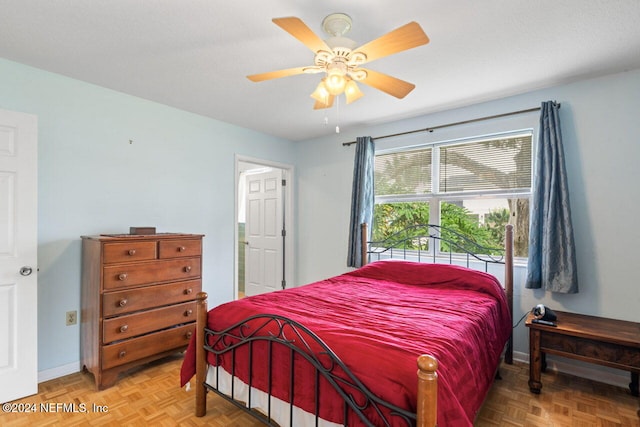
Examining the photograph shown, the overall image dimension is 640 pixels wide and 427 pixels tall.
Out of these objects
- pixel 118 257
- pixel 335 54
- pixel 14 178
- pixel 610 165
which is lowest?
pixel 118 257

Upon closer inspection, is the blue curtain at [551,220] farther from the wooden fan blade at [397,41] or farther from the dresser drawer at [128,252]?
the dresser drawer at [128,252]

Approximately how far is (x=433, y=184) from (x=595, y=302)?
1692 millimetres

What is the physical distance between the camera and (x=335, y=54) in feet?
5.61

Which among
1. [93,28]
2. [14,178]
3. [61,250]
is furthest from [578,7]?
[61,250]

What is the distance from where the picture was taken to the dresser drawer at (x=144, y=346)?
2402 millimetres

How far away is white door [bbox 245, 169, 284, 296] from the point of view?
15.3 ft

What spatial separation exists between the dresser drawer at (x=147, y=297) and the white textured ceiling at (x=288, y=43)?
1736 mm

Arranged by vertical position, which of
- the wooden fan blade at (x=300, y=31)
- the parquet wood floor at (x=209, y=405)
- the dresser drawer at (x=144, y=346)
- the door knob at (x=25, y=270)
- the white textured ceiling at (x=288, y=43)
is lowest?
the parquet wood floor at (x=209, y=405)

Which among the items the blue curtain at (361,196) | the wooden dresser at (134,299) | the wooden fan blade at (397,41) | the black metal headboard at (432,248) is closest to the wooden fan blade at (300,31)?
the wooden fan blade at (397,41)

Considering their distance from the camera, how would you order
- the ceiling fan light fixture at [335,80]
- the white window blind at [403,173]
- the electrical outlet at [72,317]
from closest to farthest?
the ceiling fan light fixture at [335,80] → the electrical outlet at [72,317] → the white window blind at [403,173]

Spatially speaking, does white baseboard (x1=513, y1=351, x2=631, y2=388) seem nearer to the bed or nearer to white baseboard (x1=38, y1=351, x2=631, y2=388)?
white baseboard (x1=38, y1=351, x2=631, y2=388)

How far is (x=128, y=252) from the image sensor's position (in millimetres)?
2512

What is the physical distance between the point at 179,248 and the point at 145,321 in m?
0.63

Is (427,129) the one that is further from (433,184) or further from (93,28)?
(93,28)
